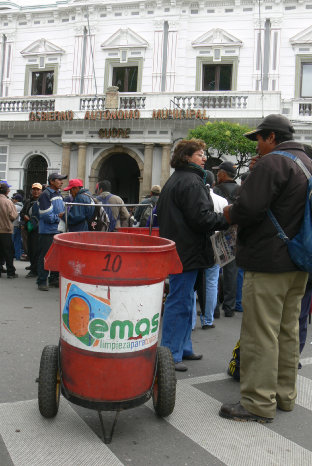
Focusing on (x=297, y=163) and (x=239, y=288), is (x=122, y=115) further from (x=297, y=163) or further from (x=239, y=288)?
(x=297, y=163)

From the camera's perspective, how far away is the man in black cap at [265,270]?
311 centimetres

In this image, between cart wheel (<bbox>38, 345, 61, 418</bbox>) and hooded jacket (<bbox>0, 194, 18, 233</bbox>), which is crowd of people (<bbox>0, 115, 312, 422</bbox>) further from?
hooded jacket (<bbox>0, 194, 18, 233</bbox>)

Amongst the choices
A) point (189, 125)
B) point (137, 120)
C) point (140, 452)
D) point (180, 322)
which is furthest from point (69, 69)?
point (140, 452)

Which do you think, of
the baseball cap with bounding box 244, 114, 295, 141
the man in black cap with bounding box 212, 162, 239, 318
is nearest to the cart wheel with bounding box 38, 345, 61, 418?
the baseball cap with bounding box 244, 114, 295, 141

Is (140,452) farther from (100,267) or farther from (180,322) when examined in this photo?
(180,322)

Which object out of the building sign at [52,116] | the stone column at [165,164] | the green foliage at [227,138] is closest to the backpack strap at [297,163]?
the green foliage at [227,138]

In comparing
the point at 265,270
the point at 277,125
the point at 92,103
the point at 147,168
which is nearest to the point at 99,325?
the point at 265,270

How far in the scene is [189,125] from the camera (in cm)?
1900

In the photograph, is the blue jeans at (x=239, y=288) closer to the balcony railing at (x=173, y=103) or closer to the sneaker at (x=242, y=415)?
the sneaker at (x=242, y=415)

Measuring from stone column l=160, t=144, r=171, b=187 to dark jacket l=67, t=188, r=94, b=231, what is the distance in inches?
458

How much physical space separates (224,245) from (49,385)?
217 cm

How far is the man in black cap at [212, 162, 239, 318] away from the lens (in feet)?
20.4

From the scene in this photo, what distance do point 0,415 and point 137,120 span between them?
1713 cm

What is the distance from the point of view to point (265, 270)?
10.4 feet
